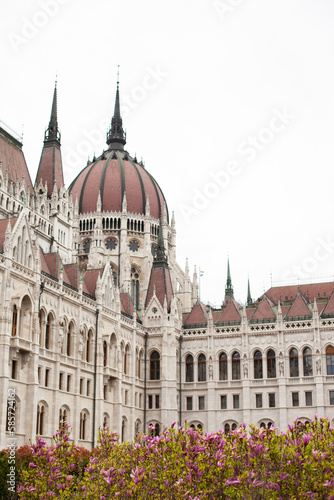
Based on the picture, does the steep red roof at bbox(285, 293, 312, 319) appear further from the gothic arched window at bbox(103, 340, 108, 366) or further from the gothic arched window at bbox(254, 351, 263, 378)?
the gothic arched window at bbox(103, 340, 108, 366)

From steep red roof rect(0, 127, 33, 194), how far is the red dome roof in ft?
83.9

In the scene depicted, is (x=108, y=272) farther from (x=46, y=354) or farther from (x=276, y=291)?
(x=276, y=291)

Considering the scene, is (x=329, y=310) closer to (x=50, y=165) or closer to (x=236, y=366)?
(x=236, y=366)

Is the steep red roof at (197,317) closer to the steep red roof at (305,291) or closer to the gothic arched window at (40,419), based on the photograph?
the steep red roof at (305,291)

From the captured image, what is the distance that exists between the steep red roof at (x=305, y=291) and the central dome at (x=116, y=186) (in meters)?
19.2

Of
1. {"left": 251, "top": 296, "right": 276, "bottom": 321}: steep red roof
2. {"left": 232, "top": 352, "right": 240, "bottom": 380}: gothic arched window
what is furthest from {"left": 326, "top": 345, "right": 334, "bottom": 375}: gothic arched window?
{"left": 232, "top": 352, "right": 240, "bottom": 380}: gothic arched window

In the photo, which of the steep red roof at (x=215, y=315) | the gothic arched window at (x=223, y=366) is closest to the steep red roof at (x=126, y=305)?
the steep red roof at (x=215, y=315)

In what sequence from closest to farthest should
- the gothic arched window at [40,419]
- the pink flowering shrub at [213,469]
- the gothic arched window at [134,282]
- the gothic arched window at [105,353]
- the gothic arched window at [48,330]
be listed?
the pink flowering shrub at [213,469], the gothic arched window at [40,419], the gothic arched window at [48,330], the gothic arched window at [105,353], the gothic arched window at [134,282]

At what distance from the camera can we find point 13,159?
194ft

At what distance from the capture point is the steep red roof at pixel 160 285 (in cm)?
6800

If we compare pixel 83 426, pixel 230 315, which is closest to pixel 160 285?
pixel 230 315

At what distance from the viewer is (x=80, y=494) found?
19.4 m

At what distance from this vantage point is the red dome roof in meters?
87.2

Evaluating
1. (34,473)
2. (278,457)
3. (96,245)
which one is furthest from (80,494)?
(96,245)
